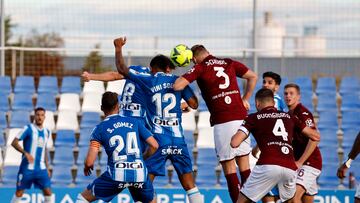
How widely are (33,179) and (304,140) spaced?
7.03 metres

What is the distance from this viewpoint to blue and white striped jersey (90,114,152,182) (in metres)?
13.0

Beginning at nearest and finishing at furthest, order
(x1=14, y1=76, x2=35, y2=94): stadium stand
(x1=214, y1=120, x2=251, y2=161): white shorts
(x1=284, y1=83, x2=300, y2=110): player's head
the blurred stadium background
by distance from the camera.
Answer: (x1=214, y1=120, x2=251, y2=161): white shorts, (x1=284, y1=83, x2=300, y2=110): player's head, the blurred stadium background, (x1=14, y1=76, x2=35, y2=94): stadium stand

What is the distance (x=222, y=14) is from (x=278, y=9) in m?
1.29

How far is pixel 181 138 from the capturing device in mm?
14625

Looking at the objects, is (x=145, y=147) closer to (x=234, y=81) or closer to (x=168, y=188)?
(x=234, y=81)

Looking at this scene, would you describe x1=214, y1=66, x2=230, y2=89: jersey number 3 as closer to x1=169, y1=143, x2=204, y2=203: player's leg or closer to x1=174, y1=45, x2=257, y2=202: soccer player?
x1=174, y1=45, x2=257, y2=202: soccer player

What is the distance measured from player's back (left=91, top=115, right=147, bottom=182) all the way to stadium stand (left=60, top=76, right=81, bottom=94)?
34.8ft

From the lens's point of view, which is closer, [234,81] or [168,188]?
[234,81]

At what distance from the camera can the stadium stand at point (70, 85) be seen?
23.6 meters

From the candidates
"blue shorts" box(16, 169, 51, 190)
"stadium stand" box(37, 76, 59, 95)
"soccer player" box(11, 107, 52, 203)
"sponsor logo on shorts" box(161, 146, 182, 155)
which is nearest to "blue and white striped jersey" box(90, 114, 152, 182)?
"sponsor logo on shorts" box(161, 146, 182, 155)

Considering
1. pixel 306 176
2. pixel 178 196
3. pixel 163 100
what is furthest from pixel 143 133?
pixel 178 196

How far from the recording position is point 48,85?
78.0 feet

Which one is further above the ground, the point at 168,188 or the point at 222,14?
the point at 222,14

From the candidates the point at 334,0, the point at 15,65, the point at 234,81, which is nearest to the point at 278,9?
the point at 334,0
